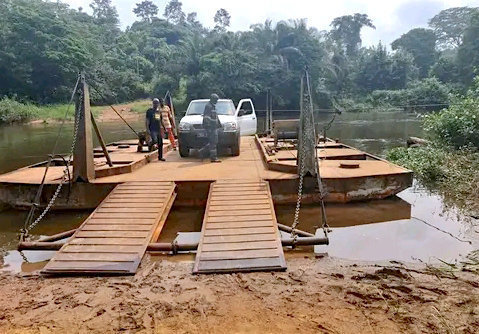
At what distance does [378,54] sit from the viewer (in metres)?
52.9

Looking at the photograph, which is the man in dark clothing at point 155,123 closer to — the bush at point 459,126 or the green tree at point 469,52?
the bush at point 459,126

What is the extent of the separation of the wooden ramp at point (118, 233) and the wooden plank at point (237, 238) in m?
0.77

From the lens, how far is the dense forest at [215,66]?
40.3 m

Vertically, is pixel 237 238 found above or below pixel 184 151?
below

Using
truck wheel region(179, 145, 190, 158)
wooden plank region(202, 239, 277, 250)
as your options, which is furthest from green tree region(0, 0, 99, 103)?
wooden plank region(202, 239, 277, 250)

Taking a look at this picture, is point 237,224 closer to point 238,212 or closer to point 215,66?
point 238,212

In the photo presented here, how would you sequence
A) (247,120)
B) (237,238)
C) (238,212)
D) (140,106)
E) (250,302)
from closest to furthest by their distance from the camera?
(250,302) → (237,238) → (238,212) → (247,120) → (140,106)

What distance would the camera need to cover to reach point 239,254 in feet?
16.3

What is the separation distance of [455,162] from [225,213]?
6746 millimetres

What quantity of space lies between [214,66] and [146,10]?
198 ft

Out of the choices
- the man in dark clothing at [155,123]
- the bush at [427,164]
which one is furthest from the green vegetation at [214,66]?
the man in dark clothing at [155,123]

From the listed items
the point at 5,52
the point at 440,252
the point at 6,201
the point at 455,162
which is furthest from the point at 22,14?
the point at 440,252

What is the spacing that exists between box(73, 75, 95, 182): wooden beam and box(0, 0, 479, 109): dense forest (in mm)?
33926

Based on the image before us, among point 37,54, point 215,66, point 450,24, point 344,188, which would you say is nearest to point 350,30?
point 450,24
